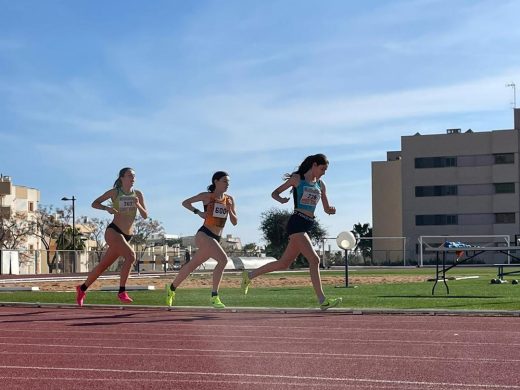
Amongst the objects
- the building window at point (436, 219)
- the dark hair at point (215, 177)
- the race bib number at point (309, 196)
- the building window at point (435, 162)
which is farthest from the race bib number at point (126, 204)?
the building window at point (436, 219)

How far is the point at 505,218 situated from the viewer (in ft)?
289

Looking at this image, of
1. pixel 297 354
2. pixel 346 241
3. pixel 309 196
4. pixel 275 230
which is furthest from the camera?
pixel 275 230

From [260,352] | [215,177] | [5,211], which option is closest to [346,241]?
[215,177]

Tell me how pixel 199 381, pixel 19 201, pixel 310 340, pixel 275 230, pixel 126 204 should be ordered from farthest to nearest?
pixel 19 201
pixel 275 230
pixel 126 204
pixel 310 340
pixel 199 381

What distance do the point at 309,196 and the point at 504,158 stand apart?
7990 centimetres

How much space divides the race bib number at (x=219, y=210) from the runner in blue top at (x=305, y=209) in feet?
2.72

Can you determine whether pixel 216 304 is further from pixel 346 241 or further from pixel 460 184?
pixel 460 184

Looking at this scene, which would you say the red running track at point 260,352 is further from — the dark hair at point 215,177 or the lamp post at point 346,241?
the lamp post at point 346,241

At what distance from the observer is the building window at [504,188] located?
8775 cm

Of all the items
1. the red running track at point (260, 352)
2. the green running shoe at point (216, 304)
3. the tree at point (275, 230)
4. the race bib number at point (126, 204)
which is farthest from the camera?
the tree at point (275, 230)

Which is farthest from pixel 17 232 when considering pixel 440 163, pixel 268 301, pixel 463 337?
pixel 463 337

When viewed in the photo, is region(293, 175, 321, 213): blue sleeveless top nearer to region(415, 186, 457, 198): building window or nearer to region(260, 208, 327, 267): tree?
region(260, 208, 327, 267): tree

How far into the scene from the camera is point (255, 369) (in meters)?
6.75

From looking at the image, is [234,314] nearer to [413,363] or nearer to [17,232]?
[413,363]
